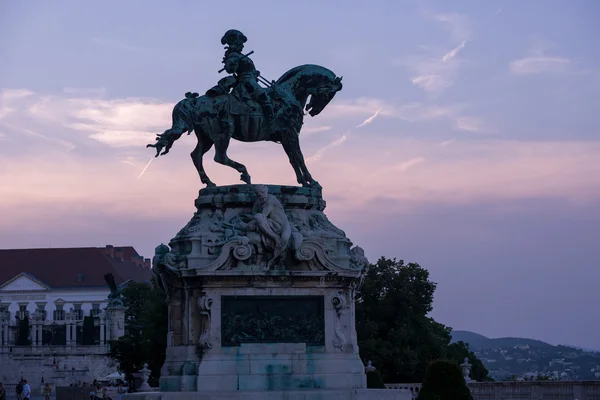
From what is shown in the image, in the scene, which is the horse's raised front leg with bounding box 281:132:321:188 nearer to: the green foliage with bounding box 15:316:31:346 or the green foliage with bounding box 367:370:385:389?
the green foliage with bounding box 367:370:385:389

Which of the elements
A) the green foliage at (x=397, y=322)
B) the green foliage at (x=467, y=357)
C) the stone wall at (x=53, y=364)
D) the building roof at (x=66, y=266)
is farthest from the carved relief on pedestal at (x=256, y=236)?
the building roof at (x=66, y=266)

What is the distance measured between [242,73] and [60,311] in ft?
349

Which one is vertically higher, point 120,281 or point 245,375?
point 120,281

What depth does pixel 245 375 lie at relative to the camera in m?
21.9

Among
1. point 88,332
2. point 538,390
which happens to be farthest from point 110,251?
point 538,390

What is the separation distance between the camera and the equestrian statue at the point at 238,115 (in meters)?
24.4

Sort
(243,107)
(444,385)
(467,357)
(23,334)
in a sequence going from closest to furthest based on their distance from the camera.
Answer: (243,107)
(444,385)
(467,357)
(23,334)

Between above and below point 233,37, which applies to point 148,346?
below

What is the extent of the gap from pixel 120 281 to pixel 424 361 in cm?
7655

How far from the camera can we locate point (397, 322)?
177ft

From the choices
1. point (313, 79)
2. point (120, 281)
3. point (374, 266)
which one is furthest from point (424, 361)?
point (120, 281)

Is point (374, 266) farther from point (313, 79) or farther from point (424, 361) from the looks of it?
point (313, 79)

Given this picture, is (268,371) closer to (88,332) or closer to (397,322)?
(397,322)

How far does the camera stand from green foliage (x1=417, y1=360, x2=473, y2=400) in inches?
1093
